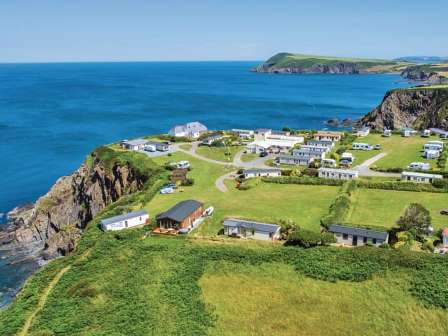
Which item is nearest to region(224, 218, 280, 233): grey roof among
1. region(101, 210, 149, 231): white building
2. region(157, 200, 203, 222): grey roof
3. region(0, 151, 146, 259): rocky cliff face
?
region(157, 200, 203, 222): grey roof

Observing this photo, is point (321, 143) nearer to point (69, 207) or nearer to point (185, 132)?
point (185, 132)

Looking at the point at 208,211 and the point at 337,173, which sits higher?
the point at 337,173

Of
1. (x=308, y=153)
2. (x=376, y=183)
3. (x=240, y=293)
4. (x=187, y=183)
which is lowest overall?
(x=240, y=293)

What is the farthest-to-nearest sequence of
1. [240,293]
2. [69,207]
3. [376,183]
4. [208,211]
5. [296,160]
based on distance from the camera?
[69,207]
[296,160]
[376,183]
[208,211]
[240,293]

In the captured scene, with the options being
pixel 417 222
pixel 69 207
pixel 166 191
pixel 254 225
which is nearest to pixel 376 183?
pixel 417 222

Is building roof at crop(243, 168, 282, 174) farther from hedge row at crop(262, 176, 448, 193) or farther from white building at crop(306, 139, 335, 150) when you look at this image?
white building at crop(306, 139, 335, 150)

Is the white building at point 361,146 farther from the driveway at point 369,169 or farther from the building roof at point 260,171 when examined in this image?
the building roof at point 260,171

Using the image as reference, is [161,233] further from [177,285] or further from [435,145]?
[435,145]
